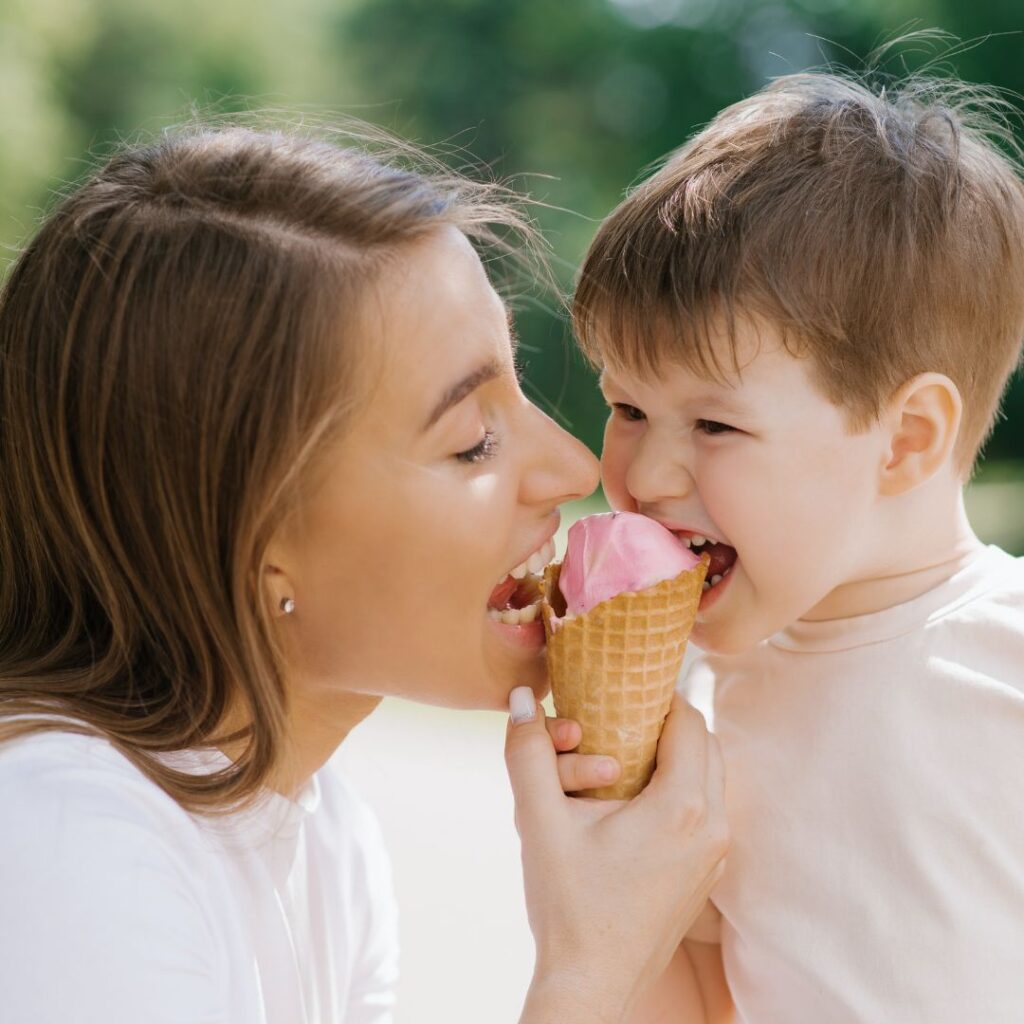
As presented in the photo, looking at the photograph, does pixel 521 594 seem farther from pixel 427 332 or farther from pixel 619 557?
pixel 427 332

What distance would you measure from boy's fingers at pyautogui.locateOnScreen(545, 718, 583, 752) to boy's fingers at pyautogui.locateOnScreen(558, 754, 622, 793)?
0.07ft

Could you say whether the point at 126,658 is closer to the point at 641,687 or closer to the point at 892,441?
the point at 641,687

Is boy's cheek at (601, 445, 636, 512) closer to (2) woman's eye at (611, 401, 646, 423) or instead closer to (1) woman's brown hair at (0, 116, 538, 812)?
(2) woman's eye at (611, 401, 646, 423)

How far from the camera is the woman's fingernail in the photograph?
1.89m

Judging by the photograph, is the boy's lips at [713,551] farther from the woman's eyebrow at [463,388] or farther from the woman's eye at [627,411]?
the woman's eyebrow at [463,388]

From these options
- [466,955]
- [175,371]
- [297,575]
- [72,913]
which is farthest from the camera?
[466,955]

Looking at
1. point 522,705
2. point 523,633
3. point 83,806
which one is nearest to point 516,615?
point 523,633

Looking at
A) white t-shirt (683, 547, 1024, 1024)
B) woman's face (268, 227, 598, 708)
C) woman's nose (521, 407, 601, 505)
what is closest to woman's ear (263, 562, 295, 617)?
woman's face (268, 227, 598, 708)

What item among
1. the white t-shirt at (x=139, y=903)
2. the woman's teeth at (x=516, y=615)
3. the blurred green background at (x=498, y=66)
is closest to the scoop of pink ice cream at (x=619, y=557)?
the woman's teeth at (x=516, y=615)

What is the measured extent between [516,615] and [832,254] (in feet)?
2.28

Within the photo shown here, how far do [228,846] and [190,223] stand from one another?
2.81 feet

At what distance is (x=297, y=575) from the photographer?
181 cm

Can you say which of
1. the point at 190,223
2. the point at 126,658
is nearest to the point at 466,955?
the point at 126,658

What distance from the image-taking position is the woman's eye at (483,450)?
180 cm
